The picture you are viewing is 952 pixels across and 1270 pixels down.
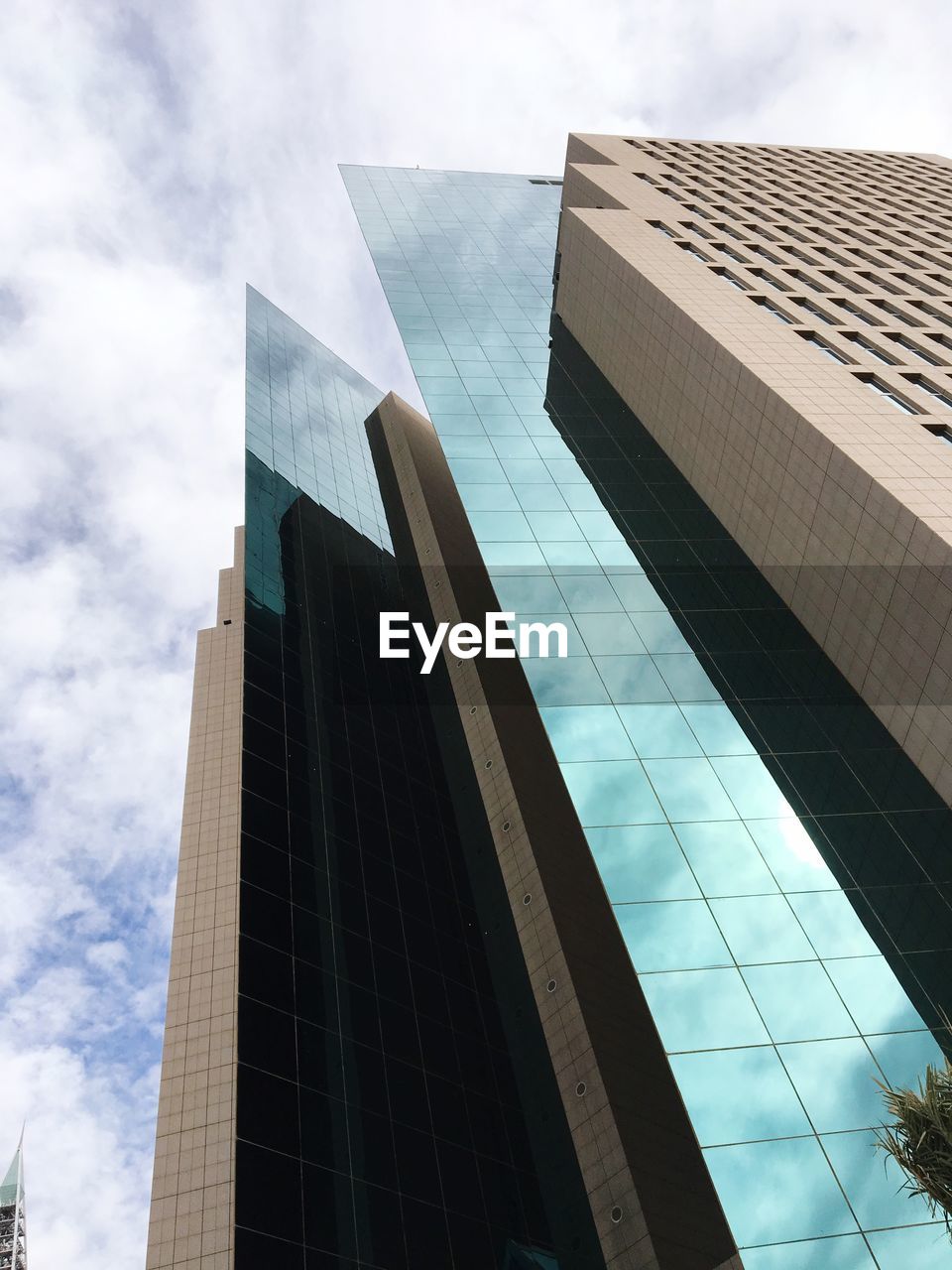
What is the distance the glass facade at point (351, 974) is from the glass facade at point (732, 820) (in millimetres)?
9033

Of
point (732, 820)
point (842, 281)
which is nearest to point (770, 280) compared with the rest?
point (842, 281)

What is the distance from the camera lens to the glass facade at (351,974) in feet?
69.7

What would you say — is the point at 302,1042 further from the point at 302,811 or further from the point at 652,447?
the point at 652,447

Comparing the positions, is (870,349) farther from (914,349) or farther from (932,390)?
(932,390)

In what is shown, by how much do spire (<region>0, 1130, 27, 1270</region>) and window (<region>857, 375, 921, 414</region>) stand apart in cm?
8226

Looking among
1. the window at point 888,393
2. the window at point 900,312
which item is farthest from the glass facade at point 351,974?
the window at point 900,312

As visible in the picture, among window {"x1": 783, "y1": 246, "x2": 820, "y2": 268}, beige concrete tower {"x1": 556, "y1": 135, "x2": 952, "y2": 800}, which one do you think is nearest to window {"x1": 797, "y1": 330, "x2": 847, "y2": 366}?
beige concrete tower {"x1": 556, "y1": 135, "x2": 952, "y2": 800}

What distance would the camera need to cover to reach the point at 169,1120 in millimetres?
21672

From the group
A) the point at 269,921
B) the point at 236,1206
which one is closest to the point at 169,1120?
the point at 236,1206

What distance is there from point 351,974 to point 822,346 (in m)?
26.3

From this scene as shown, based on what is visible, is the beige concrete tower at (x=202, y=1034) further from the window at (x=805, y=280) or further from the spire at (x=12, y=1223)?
the spire at (x=12, y=1223)

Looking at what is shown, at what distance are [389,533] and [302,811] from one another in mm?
24120

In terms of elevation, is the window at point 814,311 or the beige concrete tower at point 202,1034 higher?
the window at point 814,311

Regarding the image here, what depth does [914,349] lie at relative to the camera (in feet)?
108
